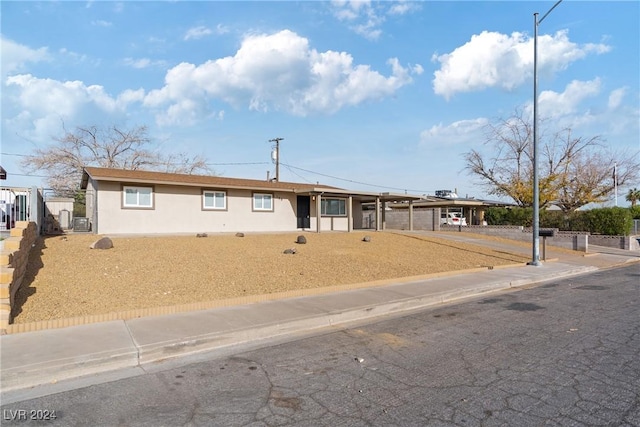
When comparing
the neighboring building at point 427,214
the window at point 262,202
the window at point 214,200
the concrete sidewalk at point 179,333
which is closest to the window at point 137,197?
the window at point 214,200

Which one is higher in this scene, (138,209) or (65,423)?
(138,209)

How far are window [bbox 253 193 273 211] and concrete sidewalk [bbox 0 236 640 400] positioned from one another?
1514 centimetres

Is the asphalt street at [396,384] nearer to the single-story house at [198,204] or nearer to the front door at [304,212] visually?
the single-story house at [198,204]

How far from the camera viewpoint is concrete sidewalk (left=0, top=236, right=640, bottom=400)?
194 inches

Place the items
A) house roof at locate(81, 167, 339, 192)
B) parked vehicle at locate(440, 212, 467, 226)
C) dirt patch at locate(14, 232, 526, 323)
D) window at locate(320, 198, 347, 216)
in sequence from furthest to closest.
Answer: parked vehicle at locate(440, 212, 467, 226)
window at locate(320, 198, 347, 216)
house roof at locate(81, 167, 339, 192)
dirt patch at locate(14, 232, 526, 323)

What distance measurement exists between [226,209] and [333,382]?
762 inches

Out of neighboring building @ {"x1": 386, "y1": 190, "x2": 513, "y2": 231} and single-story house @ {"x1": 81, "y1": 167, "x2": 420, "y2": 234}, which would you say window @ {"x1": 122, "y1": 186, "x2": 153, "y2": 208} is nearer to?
single-story house @ {"x1": 81, "y1": 167, "x2": 420, "y2": 234}

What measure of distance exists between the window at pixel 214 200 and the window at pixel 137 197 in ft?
9.38

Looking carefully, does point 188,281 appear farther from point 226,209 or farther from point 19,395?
point 226,209

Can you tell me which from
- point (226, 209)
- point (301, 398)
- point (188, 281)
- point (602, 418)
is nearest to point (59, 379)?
point (301, 398)

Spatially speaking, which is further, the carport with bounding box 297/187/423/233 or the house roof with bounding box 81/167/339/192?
the carport with bounding box 297/187/423/233

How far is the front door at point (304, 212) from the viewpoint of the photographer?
27.1m

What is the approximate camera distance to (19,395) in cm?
439


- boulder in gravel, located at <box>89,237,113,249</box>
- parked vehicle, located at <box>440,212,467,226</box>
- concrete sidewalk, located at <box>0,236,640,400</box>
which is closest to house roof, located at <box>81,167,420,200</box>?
boulder in gravel, located at <box>89,237,113,249</box>
